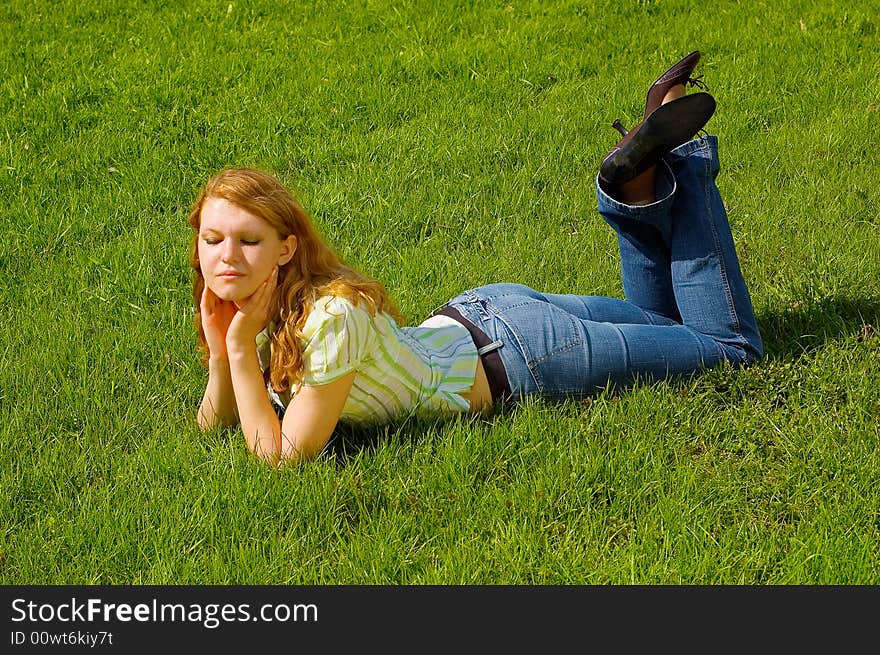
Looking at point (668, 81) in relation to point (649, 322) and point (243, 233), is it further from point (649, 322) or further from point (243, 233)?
point (243, 233)

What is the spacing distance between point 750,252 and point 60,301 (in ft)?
11.2

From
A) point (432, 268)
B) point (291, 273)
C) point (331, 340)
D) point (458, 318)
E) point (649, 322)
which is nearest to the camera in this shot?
point (331, 340)

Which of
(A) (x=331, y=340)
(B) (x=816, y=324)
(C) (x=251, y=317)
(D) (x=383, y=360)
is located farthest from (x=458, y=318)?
(B) (x=816, y=324)

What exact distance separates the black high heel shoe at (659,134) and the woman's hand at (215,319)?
1513 mm

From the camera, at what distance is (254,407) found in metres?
3.43

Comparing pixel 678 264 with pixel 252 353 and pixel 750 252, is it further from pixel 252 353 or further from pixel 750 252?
pixel 252 353

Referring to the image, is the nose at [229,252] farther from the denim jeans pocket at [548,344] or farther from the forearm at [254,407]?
the denim jeans pocket at [548,344]

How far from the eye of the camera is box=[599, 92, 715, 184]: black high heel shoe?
375 cm

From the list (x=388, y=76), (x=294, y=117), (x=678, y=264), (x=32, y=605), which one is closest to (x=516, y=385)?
(x=678, y=264)

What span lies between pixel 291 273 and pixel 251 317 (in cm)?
21

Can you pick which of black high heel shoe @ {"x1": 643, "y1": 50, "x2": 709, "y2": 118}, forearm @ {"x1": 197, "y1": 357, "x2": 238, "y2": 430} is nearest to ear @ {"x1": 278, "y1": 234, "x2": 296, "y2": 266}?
forearm @ {"x1": 197, "y1": 357, "x2": 238, "y2": 430}

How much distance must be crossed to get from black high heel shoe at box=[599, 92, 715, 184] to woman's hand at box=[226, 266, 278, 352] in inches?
53.8

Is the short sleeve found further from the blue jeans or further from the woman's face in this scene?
the blue jeans

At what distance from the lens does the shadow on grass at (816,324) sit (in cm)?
428
